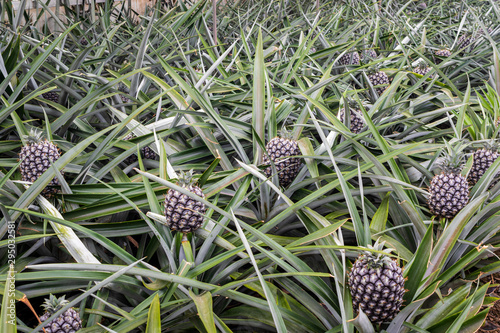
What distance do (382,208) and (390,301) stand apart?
377 millimetres

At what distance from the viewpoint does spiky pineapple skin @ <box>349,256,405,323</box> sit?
0.69 metres

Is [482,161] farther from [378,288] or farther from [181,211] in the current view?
[181,211]

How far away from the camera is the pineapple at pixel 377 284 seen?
694mm

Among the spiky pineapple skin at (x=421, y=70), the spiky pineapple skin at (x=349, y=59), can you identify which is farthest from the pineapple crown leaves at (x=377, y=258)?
the spiky pineapple skin at (x=349, y=59)

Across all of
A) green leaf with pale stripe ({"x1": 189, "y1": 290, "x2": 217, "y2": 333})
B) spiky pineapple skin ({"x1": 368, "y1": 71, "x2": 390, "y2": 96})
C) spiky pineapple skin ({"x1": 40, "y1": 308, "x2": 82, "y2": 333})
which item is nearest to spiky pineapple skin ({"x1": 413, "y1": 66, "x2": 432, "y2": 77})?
spiky pineapple skin ({"x1": 368, "y1": 71, "x2": 390, "y2": 96})

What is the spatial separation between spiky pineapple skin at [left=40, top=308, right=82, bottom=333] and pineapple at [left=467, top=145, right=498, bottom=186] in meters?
1.17

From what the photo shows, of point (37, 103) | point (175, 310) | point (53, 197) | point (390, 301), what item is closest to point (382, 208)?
point (390, 301)

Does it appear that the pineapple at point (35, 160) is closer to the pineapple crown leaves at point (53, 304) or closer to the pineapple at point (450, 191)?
the pineapple crown leaves at point (53, 304)

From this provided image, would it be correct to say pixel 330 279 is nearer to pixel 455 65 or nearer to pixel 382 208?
pixel 382 208

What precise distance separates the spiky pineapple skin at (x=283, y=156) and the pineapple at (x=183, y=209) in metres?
0.30

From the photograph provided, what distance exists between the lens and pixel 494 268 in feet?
3.02

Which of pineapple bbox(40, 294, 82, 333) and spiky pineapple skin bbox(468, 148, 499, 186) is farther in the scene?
spiky pineapple skin bbox(468, 148, 499, 186)

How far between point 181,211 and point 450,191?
694 mm

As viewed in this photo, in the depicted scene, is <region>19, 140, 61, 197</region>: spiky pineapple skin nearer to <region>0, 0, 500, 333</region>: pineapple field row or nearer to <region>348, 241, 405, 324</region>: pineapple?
<region>0, 0, 500, 333</region>: pineapple field row
